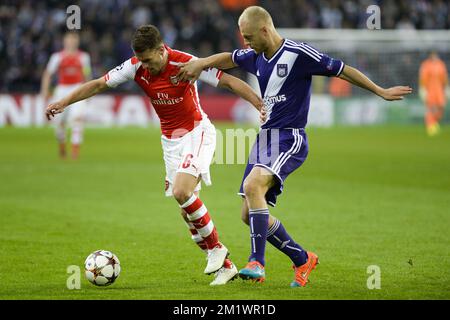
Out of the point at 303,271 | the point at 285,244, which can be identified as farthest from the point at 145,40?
the point at 303,271

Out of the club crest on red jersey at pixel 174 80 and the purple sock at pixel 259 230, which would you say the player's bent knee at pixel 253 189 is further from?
the club crest on red jersey at pixel 174 80

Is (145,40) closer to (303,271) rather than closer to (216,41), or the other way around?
(303,271)

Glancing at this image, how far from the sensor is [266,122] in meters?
7.28

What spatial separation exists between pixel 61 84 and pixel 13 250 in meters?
11.0

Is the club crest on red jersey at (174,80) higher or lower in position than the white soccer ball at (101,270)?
higher

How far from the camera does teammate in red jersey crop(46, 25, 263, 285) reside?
7.31m

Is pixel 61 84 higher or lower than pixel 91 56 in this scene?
lower

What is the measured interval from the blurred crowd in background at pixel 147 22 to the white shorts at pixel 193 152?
21758 millimetres

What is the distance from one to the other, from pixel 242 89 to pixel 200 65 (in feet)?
1.36

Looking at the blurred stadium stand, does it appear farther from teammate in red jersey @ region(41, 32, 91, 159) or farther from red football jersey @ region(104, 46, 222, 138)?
red football jersey @ region(104, 46, 222, 138)

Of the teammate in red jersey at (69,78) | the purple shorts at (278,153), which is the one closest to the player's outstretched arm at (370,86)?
the purple shorts at (278,153)

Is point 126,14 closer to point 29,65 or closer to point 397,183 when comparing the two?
point 29,65

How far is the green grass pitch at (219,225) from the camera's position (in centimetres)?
710
